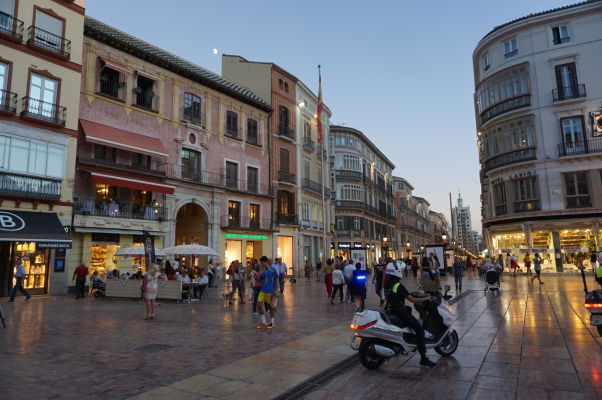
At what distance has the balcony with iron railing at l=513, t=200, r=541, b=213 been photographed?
30250 mm

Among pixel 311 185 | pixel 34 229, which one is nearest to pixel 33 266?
pixel 34 229

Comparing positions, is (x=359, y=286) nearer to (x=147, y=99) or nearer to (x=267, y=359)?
(x=267, y=359)

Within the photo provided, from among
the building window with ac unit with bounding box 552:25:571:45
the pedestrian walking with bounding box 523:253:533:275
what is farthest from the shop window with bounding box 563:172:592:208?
the building window with ac unit with bounding box 552:25:571:45

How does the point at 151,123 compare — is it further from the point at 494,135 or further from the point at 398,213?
the point at 398,213

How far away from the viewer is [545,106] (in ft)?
101

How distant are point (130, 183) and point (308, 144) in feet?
66.7

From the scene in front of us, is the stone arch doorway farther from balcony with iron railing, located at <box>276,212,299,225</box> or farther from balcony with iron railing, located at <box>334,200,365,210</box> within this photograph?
balcony with iron railing, located at <box>334,200,365,210</box>

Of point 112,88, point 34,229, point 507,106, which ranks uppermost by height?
point 507,106

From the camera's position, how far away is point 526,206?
A: 30.7 metres

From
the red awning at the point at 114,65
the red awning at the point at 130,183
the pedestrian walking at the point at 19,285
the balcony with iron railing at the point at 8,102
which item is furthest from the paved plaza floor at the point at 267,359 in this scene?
the red awning at the point at 114,65

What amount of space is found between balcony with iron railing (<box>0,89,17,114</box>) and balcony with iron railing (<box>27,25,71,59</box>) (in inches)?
105

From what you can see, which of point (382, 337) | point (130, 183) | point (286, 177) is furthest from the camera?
point (286, 177)

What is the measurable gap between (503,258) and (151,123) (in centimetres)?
2822

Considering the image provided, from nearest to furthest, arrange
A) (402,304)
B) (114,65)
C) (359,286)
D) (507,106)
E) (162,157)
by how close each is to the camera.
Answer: (402,304)
(359,286)
(114,65)
(162,157)
(507,106)
